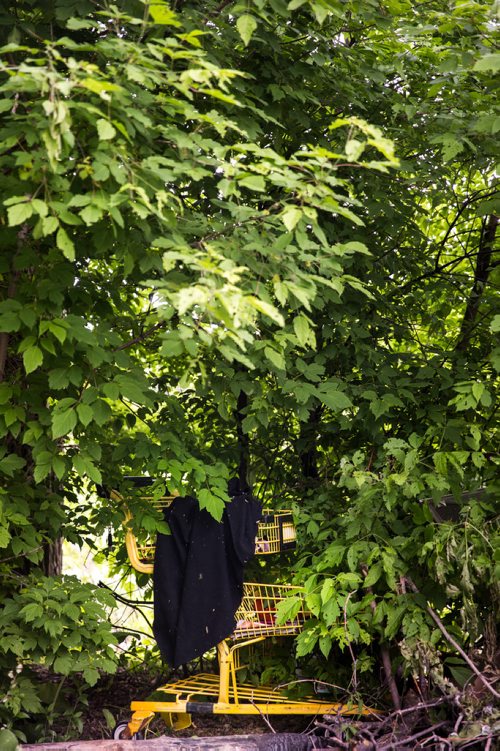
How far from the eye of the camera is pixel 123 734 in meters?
3.77

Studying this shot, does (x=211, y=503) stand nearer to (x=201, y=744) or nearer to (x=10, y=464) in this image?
(x=10, y=464)

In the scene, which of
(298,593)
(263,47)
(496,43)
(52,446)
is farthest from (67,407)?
(496,43)

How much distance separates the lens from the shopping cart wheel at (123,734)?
373 cm

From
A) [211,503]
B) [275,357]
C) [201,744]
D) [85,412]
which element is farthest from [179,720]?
[275,357]

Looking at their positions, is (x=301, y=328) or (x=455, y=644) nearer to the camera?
(x=301, y=328)

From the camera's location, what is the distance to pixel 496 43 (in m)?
3.60

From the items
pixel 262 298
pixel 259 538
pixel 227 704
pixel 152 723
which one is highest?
pixel 262 298

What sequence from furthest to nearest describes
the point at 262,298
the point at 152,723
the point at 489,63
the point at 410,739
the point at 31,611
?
the point at 152,723, the point at 31,611, the point at 410,739, the point at 489,63, the point at 262,298

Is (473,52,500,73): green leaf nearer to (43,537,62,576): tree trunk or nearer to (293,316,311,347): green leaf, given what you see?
(293,316,311,347): green leaf

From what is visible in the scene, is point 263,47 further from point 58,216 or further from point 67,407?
point 67,407

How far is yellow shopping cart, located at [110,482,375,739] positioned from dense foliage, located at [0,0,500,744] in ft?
0.51

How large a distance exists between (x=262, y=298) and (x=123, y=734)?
2206mm

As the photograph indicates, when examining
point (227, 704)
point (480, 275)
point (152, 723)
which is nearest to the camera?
point (227, 704)

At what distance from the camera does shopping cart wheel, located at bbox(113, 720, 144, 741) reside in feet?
12.2
